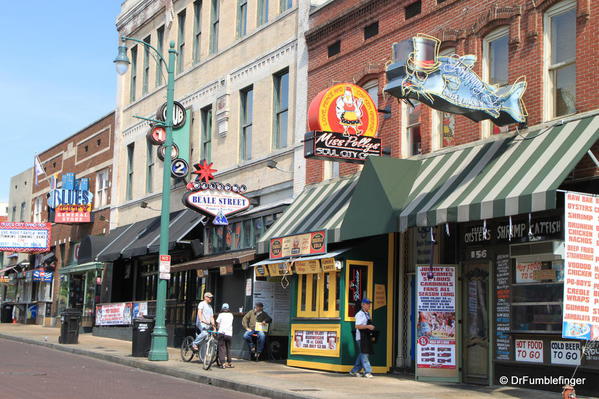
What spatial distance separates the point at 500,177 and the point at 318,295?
640 centimetres

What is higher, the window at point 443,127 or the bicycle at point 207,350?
the window at point 443,127

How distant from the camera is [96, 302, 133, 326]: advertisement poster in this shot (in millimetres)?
30828

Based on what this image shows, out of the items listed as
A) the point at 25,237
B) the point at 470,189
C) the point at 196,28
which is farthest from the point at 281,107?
the point at 25,237

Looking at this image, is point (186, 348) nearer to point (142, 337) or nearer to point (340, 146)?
point (142, 337)

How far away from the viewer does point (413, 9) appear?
19000 millimetres

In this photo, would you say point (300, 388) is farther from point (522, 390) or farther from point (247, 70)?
point (247, 70)

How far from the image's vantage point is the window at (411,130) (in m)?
18.7

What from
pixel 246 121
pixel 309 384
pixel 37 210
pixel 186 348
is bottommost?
pixel 309 384

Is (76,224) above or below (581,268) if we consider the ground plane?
above

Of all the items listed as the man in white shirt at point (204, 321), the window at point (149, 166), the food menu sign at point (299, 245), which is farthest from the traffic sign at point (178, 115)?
the man in white shirt at point (204, 321)

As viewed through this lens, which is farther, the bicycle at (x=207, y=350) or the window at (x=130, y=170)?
the window at (x=130, y=170)

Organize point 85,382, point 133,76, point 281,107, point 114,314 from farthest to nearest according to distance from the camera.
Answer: point 133,76
point 114,314
point 281,107
point 85,382

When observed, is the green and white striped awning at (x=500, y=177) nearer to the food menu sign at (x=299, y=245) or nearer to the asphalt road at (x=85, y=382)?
the food menu sign at (x=299, y=245)

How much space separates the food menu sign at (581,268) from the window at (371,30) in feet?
29.1
